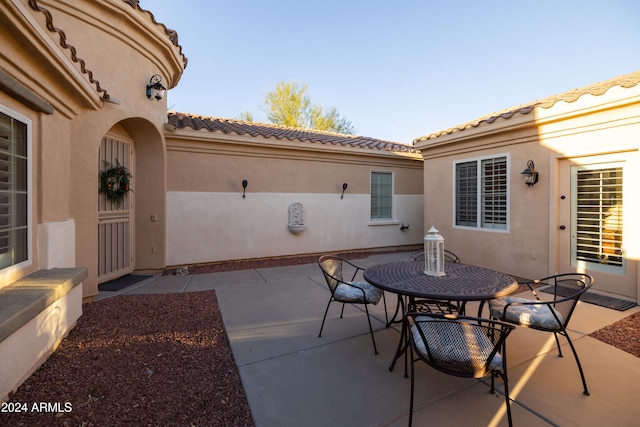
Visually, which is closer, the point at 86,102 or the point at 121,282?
the point at 86,102

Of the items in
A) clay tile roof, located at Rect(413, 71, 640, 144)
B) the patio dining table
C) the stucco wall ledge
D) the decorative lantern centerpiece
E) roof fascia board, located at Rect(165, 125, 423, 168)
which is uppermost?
clay tile roof, located at Rect(413, 71, 640, 144)

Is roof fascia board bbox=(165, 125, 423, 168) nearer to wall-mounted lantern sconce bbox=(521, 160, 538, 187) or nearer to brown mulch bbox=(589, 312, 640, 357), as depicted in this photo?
wall-mounted lantern sconce bbox=(521, 160, 538, 187)

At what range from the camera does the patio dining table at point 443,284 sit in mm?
2385

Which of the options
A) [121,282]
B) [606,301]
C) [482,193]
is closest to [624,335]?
[606,301]

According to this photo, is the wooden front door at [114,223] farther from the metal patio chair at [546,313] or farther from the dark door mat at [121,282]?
the metal patio chair at [546,313]

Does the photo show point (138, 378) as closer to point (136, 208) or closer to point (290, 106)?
point (136, 208)

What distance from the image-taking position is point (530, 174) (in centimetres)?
539

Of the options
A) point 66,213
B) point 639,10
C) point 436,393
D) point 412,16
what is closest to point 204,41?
point 412,16

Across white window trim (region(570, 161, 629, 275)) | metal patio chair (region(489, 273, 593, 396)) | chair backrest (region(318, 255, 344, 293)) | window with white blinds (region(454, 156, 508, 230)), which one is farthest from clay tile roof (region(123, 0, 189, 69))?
white window trim (region(570, 161, 629, 275))

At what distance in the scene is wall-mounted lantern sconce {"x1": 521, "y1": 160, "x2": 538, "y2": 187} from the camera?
5375mm

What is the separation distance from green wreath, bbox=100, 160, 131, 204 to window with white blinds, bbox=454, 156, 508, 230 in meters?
7.38

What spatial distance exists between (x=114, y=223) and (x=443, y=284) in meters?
6.03

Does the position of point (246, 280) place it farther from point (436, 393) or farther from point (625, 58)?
point (625, 58)

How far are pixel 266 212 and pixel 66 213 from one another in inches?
165
